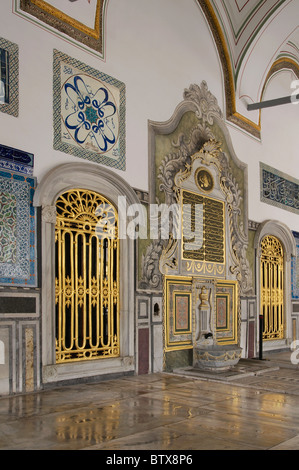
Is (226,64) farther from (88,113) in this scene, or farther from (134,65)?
(88,113)

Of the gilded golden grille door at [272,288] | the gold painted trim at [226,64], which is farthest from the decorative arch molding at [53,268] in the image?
the gilded golden grille door at [272,288]

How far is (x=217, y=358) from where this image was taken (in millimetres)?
6684

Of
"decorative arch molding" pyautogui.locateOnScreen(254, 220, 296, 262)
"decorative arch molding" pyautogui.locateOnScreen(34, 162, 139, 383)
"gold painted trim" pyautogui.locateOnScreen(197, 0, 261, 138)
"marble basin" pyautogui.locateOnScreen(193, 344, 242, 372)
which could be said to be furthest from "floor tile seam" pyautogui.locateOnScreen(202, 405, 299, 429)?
"gold painted trim" pyautogui.locateOnScreen(197, 0, 261, 138)

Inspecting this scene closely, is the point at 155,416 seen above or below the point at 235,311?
below

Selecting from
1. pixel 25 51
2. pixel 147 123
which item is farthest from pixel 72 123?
pixel 147 123

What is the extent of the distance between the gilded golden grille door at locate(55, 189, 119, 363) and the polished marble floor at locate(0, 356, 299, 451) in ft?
1.58

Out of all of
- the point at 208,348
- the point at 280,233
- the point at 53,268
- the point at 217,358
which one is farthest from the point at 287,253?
the point at 53,268

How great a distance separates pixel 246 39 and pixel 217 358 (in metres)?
5.32

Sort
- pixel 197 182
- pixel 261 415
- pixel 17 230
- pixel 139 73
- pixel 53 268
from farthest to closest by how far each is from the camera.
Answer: pixel 197 182
pixel 139 73
pixel 53 268
pixel 17 230
pixel 261 415

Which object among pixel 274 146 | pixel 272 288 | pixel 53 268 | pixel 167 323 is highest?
pixel 274 146

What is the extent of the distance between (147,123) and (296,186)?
508cm

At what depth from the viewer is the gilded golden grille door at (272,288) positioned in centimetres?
945

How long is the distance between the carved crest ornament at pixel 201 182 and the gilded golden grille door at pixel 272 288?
0.80 meters

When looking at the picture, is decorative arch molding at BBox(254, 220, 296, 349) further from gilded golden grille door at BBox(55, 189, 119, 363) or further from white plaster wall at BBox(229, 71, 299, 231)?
gilded golden grille door at BBox(55, 189, 119, 363)
